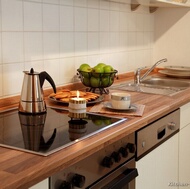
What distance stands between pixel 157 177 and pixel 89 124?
594 millimetres

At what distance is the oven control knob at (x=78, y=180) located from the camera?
120cm

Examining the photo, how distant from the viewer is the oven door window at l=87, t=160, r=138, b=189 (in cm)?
138

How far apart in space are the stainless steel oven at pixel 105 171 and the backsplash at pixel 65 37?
2.13ft

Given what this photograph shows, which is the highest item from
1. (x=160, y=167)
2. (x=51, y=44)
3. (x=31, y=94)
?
(x=51, y=44)

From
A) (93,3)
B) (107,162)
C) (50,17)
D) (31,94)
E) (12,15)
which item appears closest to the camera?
(107,162)

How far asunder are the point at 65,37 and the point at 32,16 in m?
0.31

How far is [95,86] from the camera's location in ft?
6.97

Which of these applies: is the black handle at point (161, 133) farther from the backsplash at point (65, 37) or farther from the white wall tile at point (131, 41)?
the white wall tile at point (131, 41)

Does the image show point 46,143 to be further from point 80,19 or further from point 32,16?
point 80,19

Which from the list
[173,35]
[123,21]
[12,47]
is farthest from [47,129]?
[173,35]

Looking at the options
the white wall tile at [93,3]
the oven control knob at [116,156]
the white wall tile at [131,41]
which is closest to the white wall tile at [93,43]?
the white wall tile at [93,3]

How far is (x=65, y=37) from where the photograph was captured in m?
2.14

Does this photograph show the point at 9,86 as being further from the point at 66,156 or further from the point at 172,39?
the point at 172,39

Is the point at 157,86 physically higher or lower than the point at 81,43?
lower
